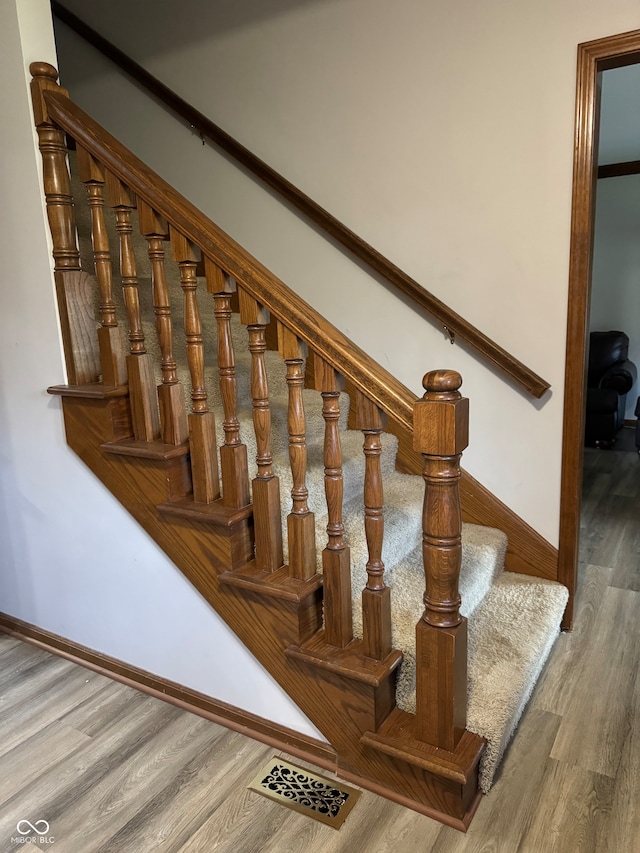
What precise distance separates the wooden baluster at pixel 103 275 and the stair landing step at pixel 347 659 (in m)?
0.93

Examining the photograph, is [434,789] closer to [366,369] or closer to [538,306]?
[366,369]

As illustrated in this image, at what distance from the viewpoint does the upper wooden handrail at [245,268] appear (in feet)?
4.22

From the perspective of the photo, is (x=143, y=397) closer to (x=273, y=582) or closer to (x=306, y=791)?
(x=273, y=582)

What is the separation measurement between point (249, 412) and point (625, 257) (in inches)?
183

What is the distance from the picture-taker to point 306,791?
4.87 ft

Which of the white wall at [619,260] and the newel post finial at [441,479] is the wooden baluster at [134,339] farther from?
the white wall at [619,260]

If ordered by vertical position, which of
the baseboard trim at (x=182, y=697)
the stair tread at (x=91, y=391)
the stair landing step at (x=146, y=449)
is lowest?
the baseboard trim at (x=182, y=697)

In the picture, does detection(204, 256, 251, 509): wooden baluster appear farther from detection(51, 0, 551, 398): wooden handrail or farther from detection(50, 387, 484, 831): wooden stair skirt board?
detection(51, 0, 551, 398): wooden handrail

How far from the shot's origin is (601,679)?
184cm

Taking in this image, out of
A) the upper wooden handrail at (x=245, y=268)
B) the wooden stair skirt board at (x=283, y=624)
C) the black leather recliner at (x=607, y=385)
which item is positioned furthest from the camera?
the black leather recliner at (x=607, y=385)

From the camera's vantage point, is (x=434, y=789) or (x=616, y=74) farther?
(x=616, y=74)

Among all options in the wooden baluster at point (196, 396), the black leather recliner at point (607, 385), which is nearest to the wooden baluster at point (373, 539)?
the wooden baluster at point (196, 396)

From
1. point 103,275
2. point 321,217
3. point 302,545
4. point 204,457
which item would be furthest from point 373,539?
point 321,217

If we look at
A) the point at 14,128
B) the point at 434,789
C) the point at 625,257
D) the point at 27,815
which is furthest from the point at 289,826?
the point at 625,257
